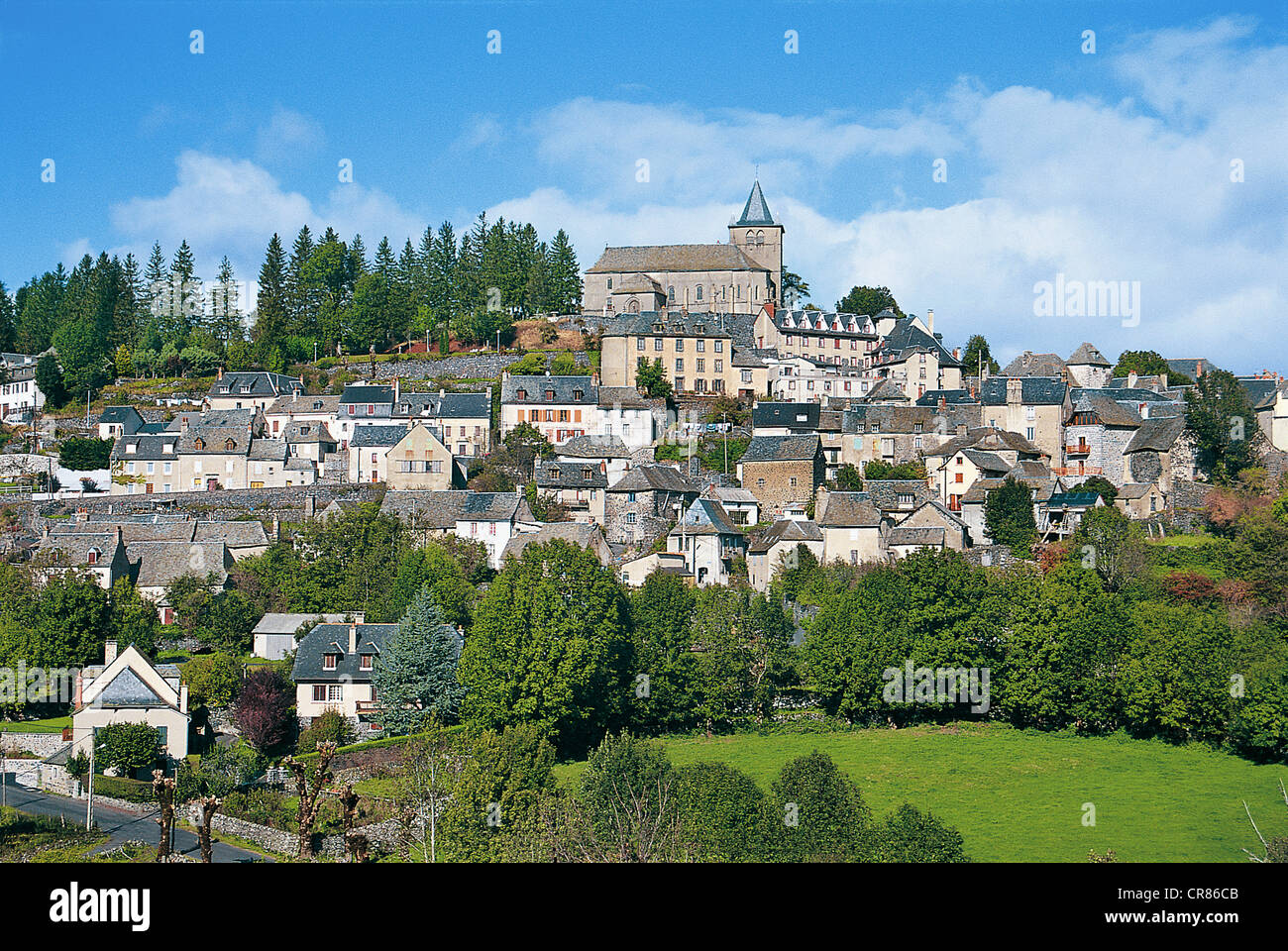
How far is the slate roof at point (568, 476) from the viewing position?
59188 mm

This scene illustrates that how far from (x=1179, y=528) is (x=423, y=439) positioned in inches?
1412

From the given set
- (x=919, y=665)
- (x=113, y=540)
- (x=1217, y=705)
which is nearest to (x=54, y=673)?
(x=113, y=540)

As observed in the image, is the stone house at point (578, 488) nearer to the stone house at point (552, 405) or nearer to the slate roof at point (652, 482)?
the slate roof at point (652, 482)

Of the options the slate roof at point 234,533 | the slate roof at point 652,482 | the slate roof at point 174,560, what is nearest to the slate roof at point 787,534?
the slate roof at point 652,482

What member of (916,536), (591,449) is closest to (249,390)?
(591,449)

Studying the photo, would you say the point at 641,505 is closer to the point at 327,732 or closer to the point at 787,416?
the point at 787,416

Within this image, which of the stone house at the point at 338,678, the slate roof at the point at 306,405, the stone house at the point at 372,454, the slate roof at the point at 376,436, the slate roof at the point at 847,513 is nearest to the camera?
the stone house at the point at 338,678

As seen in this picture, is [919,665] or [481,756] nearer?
[481,756]

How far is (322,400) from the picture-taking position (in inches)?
2825

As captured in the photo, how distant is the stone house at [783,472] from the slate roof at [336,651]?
884 inches

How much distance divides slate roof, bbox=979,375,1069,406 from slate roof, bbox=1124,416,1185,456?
4084mm

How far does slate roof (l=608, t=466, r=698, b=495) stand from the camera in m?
57.9

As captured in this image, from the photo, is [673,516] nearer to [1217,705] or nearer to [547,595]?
[547,595]

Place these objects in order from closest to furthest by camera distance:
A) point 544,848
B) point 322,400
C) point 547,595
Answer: point 544,848 → point 547,595 → point 322,400
